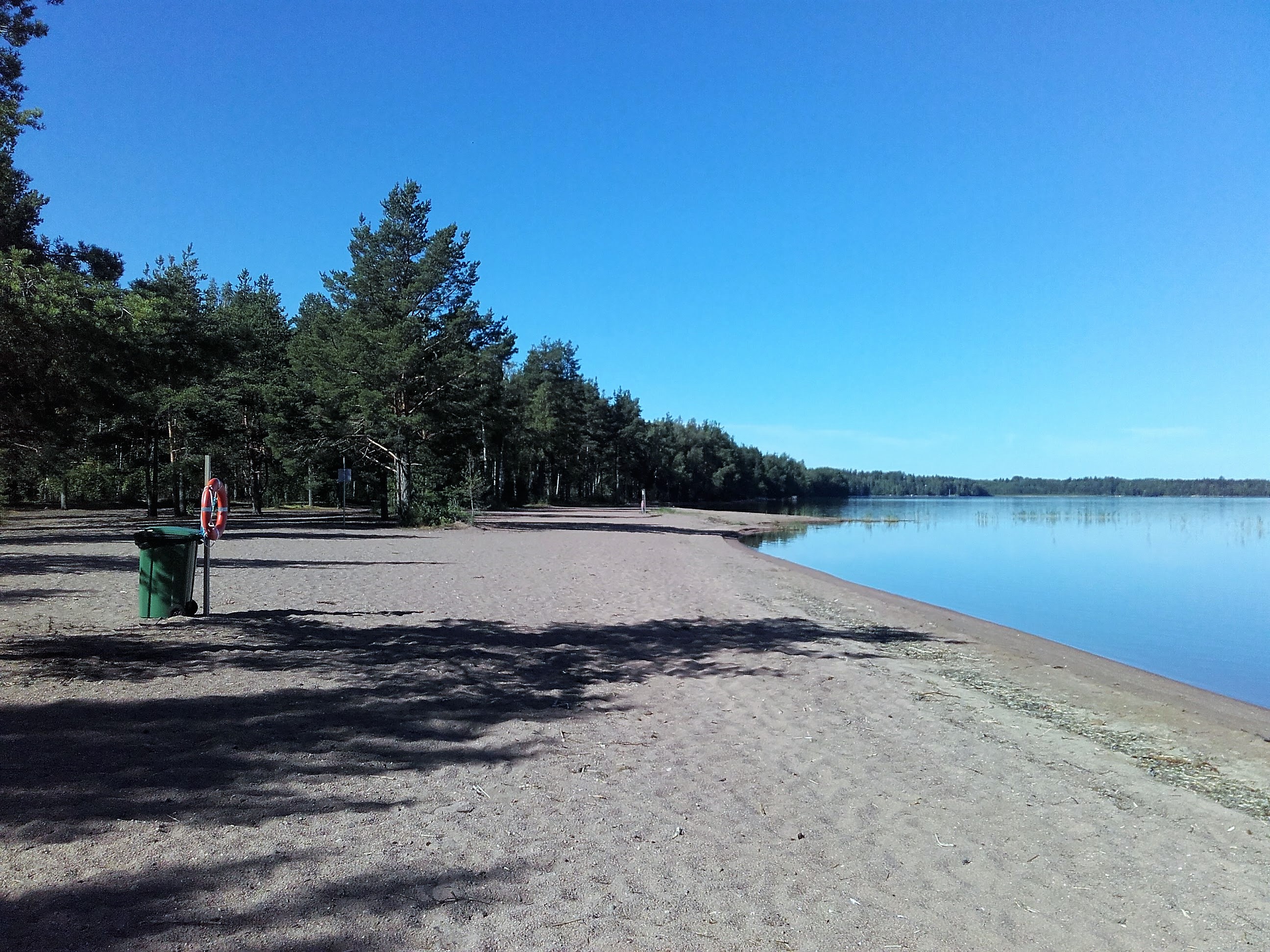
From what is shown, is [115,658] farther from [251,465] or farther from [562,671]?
[251,465]

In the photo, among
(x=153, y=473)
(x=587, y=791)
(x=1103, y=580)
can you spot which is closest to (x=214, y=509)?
(x=587, y=791)

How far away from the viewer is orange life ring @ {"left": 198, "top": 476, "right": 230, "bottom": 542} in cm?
823

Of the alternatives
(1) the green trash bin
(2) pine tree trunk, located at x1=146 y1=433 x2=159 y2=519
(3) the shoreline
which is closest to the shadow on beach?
(1) the green trash bin

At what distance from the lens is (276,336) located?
121ft

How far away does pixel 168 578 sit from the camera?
8602 mm

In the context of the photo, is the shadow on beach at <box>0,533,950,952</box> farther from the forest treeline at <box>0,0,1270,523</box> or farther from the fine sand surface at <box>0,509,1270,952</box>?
the forest treeline at <box>0,0,1270,523</box>

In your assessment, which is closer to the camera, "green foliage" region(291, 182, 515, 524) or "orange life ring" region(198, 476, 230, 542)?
"orange life ring" region(198, 476, 230, 542)

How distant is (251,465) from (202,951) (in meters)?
38.0

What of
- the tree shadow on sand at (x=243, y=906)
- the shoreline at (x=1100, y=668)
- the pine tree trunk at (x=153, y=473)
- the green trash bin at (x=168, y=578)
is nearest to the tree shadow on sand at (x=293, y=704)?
the green trash bin at (x=168, y=578)

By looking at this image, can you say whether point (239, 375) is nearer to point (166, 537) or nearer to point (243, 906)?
point (166, 537)

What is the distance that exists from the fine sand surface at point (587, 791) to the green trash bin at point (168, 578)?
298mm

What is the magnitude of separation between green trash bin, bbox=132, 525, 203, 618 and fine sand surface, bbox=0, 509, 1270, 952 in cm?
30

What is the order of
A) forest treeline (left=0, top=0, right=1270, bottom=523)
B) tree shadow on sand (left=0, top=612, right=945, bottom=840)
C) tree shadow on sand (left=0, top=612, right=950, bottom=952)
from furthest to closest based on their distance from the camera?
forest treeline (left=0, top=0, right=1270, bottom=523) → tree shadow on sand (left=0, top=612, right=945, bottom=840) → tree shadow on sand (left=0, top=612, right=950, bottom=952)

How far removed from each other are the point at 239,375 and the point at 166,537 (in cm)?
2613
